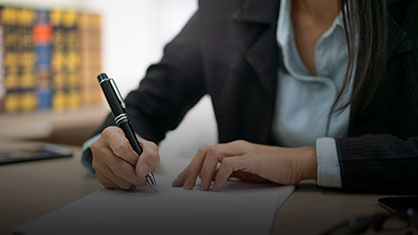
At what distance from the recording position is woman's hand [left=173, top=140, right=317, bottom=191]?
0.56 m

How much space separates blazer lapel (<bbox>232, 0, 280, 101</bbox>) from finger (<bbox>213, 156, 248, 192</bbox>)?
299 mm

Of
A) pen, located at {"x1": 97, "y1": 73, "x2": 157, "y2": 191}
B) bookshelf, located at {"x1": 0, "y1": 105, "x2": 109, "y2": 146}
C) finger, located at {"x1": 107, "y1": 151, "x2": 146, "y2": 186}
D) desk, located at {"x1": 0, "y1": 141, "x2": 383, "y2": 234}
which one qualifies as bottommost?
bookshelf, located at {"x1": 0, "y1": 105, "x2": 109, "y2": 146}

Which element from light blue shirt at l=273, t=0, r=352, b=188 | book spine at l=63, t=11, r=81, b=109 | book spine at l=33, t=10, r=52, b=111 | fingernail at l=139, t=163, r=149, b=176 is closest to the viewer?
fingernail at l=139, t=163, r=149, b=176

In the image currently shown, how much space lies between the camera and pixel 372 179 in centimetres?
55

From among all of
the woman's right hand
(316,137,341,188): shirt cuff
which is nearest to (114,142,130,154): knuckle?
the woman's right hand

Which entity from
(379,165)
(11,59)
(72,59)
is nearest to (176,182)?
(379,165)

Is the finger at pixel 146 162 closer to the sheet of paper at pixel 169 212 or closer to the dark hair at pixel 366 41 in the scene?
the sheet of paper at pixel 169 212

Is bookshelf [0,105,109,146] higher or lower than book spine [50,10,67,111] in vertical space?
lower

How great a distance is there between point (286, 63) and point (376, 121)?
191mm

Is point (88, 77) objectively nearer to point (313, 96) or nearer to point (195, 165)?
point (313, 96)

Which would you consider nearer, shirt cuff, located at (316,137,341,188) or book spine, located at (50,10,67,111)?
shirt cuff, located at (316,137,341,188)

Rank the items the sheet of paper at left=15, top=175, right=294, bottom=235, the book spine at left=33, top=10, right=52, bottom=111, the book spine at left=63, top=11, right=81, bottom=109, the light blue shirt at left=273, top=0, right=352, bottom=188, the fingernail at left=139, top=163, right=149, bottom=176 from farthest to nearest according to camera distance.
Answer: the book spine at left=63, top=11, right=81, bottom=109, the book spine at left=33, top=10, right=52, bottom=111, the light blue shirt at left=273, top=0, right=352, bottom=188, the fingernail at left=139, top=163, right=149, bottom=176, the sheet of paper at left=15, top=175, right=294, bottom=235

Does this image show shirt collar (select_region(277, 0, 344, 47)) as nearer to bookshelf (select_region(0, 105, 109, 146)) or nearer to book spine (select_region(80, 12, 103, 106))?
bookshelf (select_region(0, 105, 109, 146))

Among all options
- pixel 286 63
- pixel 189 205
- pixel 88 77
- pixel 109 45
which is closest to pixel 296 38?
pixel 286 63
